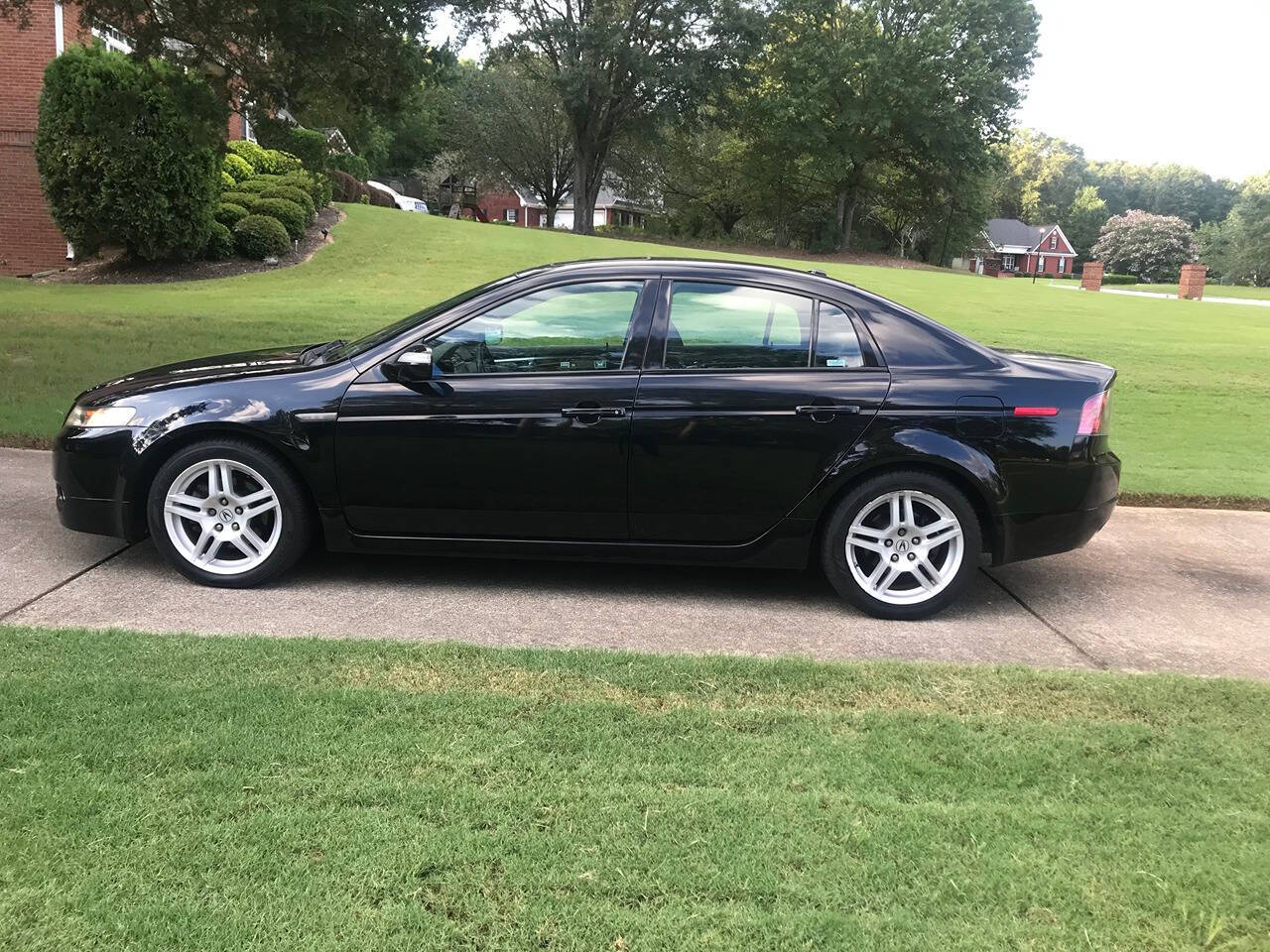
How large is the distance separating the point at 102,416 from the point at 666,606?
9.13 ft

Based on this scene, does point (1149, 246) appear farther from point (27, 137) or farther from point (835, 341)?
point (835, 341)

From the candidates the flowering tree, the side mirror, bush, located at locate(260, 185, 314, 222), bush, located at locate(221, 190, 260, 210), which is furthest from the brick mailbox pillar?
the side mirror

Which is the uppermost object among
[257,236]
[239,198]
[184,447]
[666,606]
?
[239,198]

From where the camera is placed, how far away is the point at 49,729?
2.91 meters

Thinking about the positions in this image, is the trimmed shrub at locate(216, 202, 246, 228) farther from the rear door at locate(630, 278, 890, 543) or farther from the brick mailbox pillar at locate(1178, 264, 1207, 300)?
the brick mailbox pillar at locate(1178, 264, 1207, 300)

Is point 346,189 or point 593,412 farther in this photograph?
point 346,189

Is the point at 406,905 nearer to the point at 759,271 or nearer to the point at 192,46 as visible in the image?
the point at 759,271

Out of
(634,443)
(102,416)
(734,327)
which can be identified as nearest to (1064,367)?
(734,327)

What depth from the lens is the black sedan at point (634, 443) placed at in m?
4.24

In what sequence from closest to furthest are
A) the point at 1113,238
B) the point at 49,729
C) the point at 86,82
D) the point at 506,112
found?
the point at 49,729
the point at 86,82
the point at 506,112
the point at 1113,238

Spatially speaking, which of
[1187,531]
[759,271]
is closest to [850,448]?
[759,271]

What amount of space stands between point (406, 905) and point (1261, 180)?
312 feet

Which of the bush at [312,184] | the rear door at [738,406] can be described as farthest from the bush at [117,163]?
the rear door at [738,406]

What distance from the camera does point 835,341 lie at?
4.39 m
